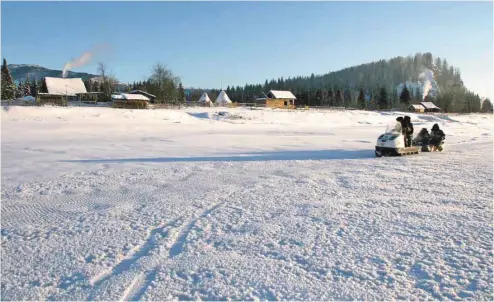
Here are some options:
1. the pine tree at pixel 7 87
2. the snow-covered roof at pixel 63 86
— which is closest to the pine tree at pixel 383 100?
the snow-covered roof at pixel 63 86

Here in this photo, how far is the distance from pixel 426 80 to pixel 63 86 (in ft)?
573

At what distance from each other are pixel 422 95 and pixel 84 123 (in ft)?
524

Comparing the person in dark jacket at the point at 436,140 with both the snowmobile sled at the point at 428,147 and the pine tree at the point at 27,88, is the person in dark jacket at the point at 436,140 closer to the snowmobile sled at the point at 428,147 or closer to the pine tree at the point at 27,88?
the snowmobile sled at the point at 428,147

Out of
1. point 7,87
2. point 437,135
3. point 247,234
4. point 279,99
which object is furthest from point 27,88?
point 247,234

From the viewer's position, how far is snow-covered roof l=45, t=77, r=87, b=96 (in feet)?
171

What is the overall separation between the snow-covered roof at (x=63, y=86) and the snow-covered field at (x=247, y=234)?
49839mm

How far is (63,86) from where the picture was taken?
53500 mm

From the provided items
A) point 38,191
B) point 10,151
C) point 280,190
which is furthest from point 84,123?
point 280,190

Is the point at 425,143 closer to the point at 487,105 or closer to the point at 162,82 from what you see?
the point at 162,82

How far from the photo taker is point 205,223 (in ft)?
17.1

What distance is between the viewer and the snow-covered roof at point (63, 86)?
52253 mm

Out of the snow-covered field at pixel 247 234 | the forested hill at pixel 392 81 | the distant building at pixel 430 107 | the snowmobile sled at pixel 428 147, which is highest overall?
the forested hill at pixel 392 81

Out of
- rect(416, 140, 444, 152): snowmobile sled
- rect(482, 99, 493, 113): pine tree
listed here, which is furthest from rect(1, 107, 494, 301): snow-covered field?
rect(482, 99, 493, 113): pine tree

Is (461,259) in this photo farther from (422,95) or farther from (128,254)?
(422,95)
